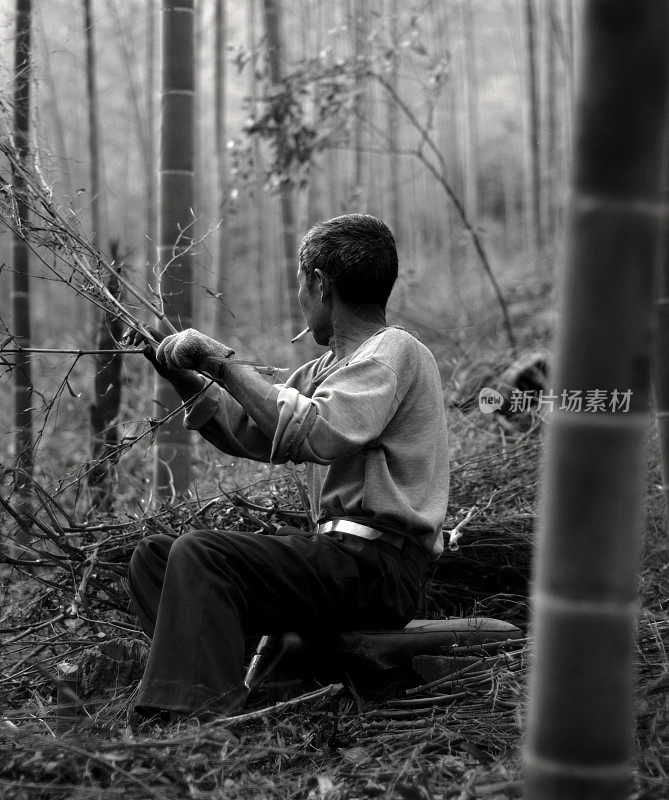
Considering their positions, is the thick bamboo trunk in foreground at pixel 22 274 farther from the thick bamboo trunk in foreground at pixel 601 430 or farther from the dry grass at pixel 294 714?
the thick bamboo trunk in foreground at pixel 601 430

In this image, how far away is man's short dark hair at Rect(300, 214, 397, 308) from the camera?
8.79ft

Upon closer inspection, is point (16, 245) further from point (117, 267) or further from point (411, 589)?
point (411, 589)

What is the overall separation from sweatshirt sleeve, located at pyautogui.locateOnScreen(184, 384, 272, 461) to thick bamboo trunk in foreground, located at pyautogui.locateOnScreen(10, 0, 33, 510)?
54 centimetres

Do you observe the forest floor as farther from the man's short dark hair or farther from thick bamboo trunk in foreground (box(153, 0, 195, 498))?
the man's short dark hair

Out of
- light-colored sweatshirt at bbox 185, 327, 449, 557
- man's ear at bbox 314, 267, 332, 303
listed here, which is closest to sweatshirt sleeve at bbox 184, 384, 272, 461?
light-colored sweatshirt at bbox 185, 327, 449, 557

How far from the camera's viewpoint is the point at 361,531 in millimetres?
2629

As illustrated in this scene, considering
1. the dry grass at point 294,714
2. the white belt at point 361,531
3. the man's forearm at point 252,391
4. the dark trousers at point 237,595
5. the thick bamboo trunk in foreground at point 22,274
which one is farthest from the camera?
the thick bamboo trunk in foreground at point 22,274

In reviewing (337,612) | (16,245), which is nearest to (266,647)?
(337,612)

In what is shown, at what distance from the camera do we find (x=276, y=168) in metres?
6.67

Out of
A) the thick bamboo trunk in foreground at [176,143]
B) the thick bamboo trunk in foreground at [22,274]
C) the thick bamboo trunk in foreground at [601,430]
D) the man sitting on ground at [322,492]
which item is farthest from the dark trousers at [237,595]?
the thick bamboo trunk in foreground at [176,143]

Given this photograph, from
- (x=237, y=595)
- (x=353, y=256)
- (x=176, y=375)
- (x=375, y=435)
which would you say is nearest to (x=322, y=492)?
(x=375, y=435)

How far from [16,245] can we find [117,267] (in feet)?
4.73

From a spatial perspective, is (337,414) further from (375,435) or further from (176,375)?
(176,375)

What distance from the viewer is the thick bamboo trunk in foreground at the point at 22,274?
3.23m
